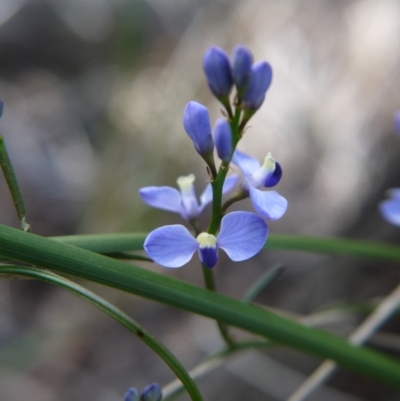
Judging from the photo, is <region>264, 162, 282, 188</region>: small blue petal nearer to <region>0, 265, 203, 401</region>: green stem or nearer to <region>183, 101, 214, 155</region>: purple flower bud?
<region>183, 101, 214, 155</region>: purple flower bud

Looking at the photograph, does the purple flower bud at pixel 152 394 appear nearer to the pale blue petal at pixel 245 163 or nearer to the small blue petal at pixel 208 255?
the small blue petal at pixel 208 255

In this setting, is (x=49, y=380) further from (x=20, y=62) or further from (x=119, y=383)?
(x=20, y=62)

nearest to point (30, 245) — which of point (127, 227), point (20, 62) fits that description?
point (127, 227)

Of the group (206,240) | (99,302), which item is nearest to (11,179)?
(99,302)

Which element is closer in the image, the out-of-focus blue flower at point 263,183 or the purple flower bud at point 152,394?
the out-of-focus blue flower at point 263,183

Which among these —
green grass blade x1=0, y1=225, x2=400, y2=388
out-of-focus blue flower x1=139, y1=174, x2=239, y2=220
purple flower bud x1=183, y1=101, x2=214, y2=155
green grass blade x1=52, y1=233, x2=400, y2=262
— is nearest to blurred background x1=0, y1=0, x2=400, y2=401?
green grass blade x1=52, y1=233, x2=400, y2=262

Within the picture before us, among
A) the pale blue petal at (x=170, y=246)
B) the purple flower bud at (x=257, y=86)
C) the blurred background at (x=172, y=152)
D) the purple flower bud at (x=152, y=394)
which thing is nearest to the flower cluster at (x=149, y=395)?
the purple flower bud at (x=152, y=394)

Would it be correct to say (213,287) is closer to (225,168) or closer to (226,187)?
(226,187)

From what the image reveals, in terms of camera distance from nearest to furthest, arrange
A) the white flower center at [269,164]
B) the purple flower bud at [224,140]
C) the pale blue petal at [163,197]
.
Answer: the purple flower bud at [224,140] < the white flower center at [269,164] < the pale blue petal at [163,197]
